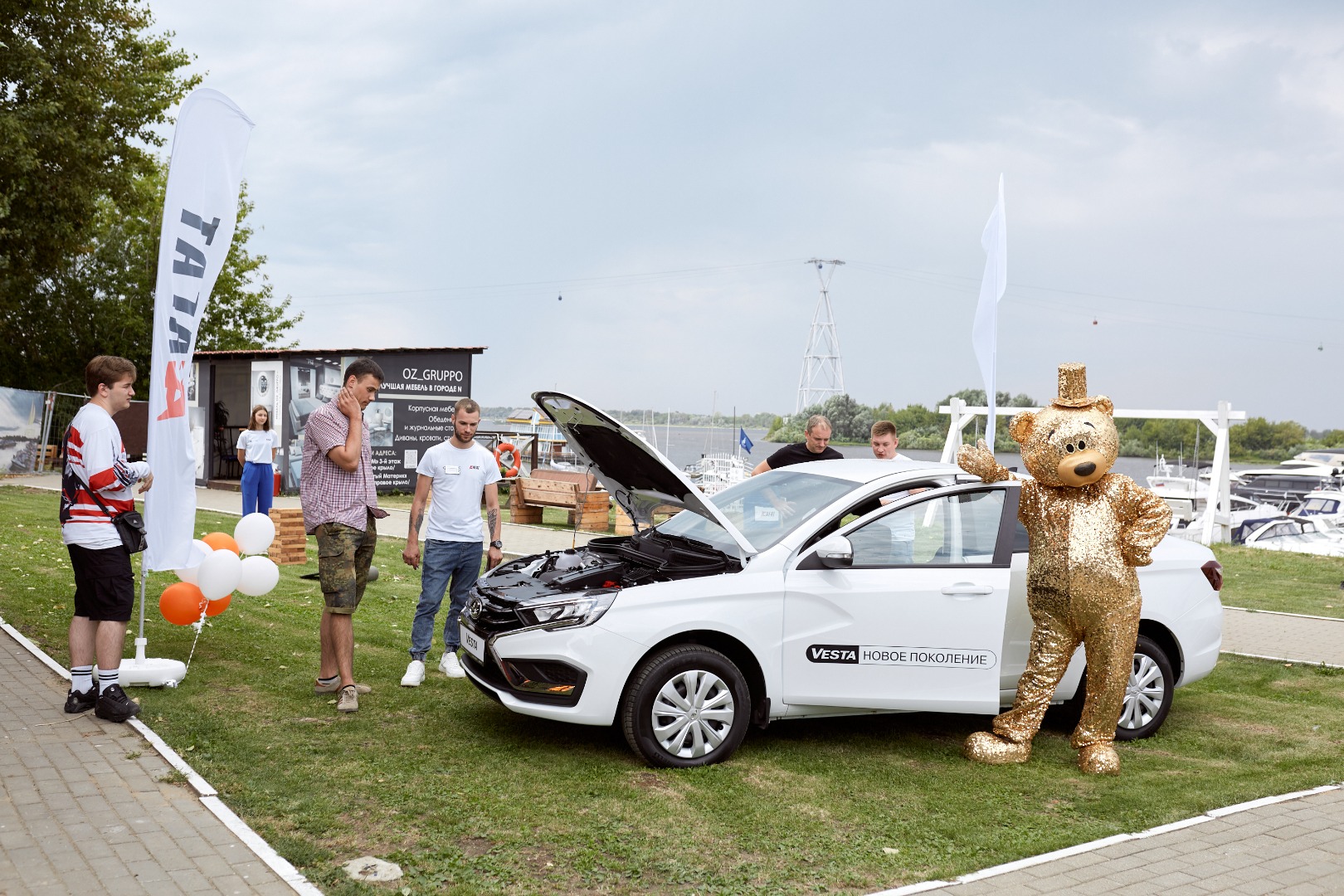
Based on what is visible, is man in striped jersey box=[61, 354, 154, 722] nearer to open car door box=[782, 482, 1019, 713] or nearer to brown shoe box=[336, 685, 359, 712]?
brown shoe box=[336, 685, 359, 712]

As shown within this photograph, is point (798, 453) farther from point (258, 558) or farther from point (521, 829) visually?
point (521, 829)

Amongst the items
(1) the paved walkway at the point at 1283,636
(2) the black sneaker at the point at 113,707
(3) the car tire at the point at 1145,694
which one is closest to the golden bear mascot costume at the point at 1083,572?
(3) the car tire at the point at 1145,694

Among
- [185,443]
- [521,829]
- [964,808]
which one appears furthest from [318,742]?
[964,808]

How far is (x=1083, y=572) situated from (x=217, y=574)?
5.45m

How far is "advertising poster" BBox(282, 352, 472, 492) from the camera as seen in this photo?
2433 cm

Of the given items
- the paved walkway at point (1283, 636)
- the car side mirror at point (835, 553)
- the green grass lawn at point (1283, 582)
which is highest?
the car side mirror at point (835, 553)

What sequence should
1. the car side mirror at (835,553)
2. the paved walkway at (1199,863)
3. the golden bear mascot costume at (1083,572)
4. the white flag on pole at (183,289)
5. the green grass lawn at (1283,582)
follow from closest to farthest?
the paved walkway at (1199,863), the car side mirror at (835,553), the golden bear mascot costume at (1083,572), the white flag on pole at (183,289), the green grass lawn at (1283,582)

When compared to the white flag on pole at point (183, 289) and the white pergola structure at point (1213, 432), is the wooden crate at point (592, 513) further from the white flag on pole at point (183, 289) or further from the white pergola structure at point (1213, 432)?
the white flag on pole at point (183, 289)

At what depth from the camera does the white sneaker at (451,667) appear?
7375 mm

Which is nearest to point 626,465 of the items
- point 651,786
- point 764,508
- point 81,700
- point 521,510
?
point 764,508

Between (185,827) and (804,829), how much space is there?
8.60ft

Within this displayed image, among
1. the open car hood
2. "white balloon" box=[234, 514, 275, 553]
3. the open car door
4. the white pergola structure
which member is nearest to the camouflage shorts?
the open car hood

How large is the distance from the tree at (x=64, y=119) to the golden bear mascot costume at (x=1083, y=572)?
14807 millimetres

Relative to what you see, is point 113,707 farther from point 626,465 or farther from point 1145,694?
point 1145,694
